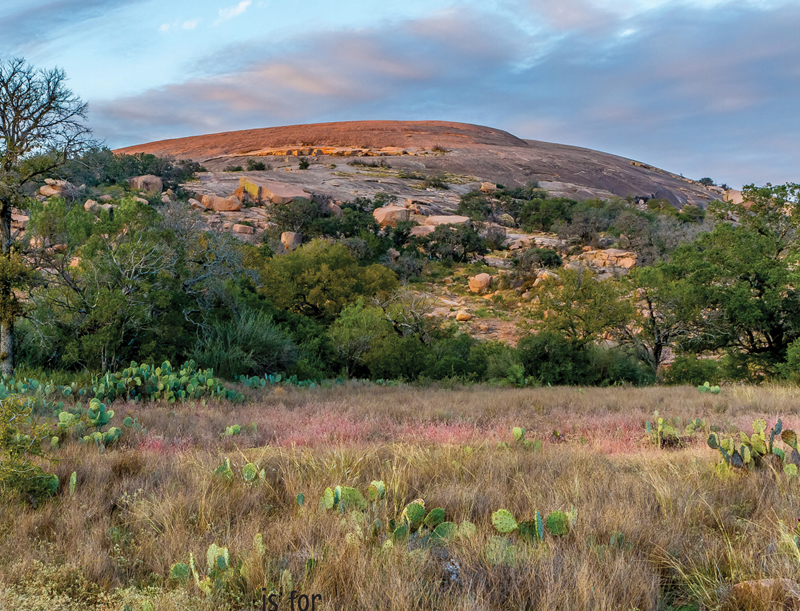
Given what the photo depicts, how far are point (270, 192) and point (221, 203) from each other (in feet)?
15.1

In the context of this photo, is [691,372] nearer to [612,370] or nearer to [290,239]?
[612,370]

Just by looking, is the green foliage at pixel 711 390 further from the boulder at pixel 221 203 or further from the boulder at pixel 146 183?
the boulder at pixel 146 183

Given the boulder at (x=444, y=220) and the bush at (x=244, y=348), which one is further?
the boulder at (x=444, y=220)

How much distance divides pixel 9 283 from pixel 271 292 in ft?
33.4

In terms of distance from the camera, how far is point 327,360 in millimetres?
15570

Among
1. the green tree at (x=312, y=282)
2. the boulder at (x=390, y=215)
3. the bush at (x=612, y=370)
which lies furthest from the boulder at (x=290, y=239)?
the bush at (x=612, y=370)

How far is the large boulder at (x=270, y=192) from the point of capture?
41094mm

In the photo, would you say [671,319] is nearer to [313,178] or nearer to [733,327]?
[733,327]

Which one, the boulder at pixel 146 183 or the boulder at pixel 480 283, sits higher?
the boulder at pixel 146 183

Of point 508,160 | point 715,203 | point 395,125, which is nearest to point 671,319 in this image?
point 715,203

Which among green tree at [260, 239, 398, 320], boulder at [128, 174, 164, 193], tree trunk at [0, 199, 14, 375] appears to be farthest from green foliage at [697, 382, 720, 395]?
boulder at [128, 174, 164, 193]

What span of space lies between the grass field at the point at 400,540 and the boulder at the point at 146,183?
37.9m

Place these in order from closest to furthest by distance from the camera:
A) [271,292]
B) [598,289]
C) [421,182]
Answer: [598,289] < [271,292] < [421,182]

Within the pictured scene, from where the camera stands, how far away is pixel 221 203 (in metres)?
38.8
